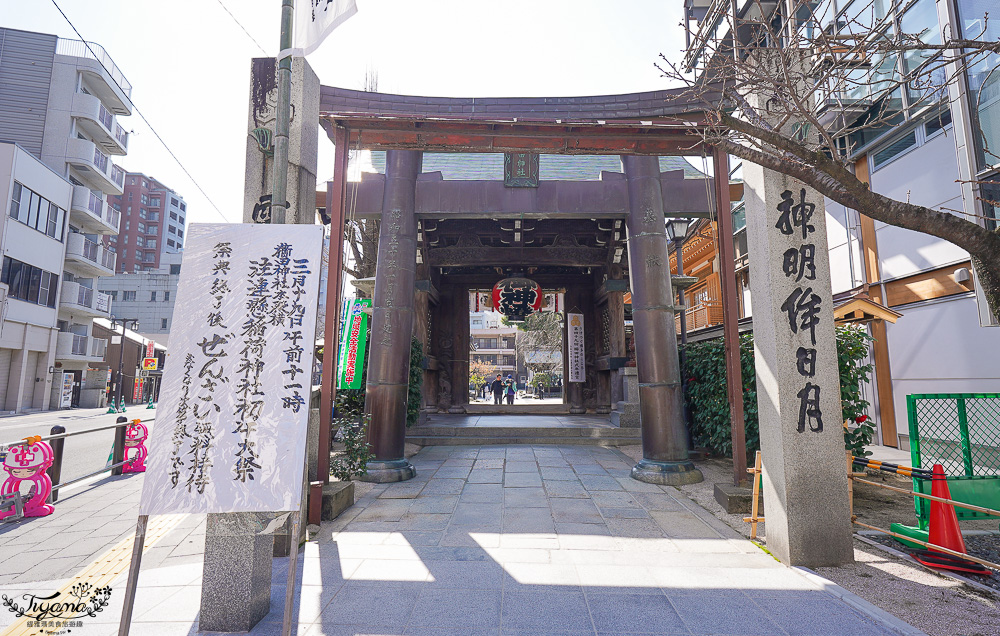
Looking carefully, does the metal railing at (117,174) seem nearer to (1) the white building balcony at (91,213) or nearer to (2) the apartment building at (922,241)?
(1) the white building balcony at (91,213)

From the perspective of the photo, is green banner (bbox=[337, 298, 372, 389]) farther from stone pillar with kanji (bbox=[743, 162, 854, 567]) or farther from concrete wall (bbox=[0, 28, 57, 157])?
concrete wall (bbox=[0, 28, 57, 157])

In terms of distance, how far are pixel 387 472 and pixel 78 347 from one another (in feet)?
103

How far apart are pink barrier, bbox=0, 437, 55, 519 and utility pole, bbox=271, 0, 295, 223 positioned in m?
5.69

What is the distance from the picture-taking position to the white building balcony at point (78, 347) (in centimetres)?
2773

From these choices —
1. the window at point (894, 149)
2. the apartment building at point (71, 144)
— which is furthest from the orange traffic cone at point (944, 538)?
the apartment building at point (71, 144)

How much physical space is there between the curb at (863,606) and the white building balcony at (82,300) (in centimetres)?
3643

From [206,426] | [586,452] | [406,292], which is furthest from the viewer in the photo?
[586,452]

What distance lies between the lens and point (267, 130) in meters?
4.77

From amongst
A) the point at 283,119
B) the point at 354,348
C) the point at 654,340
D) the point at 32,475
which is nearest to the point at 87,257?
the point at 354,348

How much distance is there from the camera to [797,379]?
4.80 meters

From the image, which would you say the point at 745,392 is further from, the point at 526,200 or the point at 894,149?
the point at 894,149

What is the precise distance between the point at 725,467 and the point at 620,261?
721cm

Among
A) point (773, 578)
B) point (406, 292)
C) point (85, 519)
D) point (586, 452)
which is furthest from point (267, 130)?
point (586, 452)

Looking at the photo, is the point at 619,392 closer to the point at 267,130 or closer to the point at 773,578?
the point at 773,578
